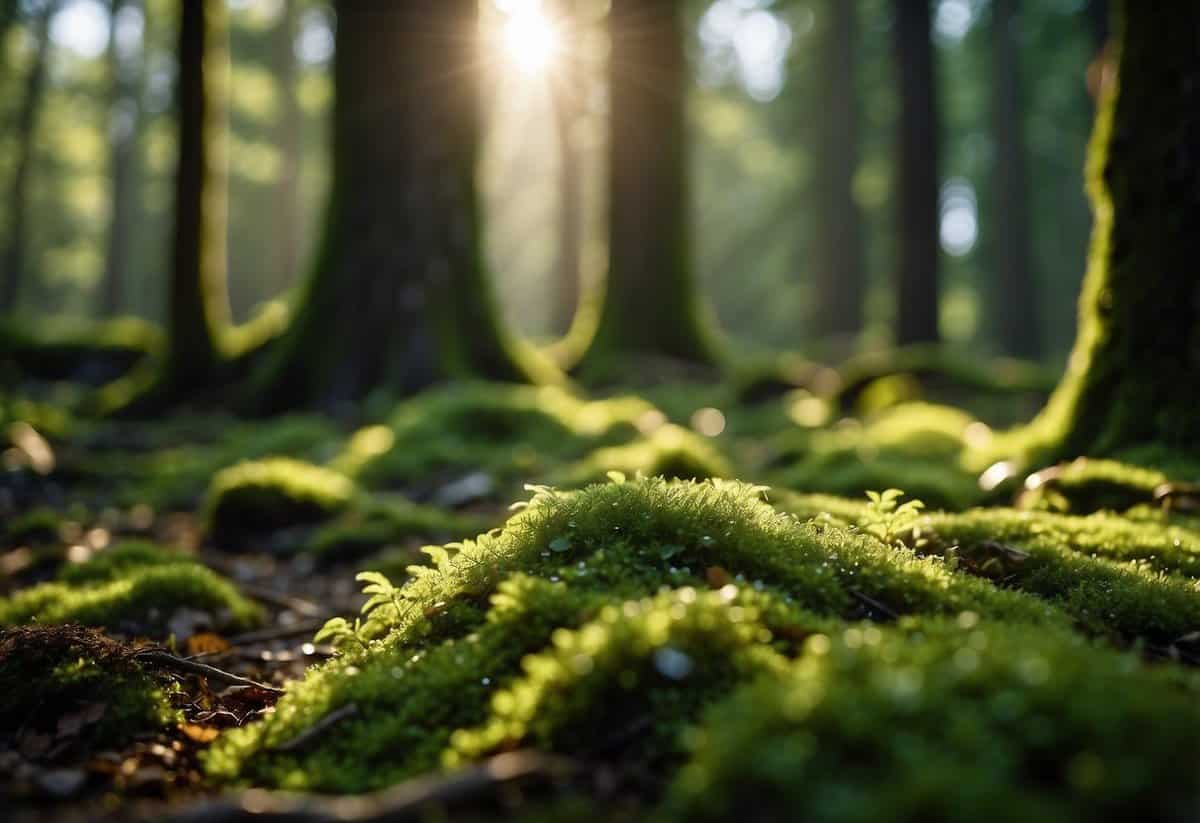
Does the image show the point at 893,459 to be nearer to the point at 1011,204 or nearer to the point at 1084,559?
the point at 1084,559

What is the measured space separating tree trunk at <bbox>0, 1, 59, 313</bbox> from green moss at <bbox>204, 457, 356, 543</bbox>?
85.7ft

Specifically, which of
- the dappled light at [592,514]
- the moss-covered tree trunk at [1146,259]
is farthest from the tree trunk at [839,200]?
the moss-covered tree trunk at [1146,259]

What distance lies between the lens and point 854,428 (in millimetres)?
8797

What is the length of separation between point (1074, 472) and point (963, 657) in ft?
10.1

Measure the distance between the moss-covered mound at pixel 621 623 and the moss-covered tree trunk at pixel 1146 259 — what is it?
2332mm

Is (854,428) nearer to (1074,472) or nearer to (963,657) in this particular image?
(1074,472)

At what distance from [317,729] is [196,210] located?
1103 cm

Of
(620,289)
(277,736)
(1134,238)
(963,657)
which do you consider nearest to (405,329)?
(620,289)

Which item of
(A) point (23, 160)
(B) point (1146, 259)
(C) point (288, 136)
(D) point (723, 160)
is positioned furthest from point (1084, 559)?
(D) point (723, 160)

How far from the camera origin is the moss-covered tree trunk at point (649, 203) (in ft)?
43.9

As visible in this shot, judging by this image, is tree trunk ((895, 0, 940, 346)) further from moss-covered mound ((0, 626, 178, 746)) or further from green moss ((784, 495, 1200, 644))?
moss-covered mound ((0, 626, 178, 746))

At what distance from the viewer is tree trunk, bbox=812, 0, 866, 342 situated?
26.7 meters

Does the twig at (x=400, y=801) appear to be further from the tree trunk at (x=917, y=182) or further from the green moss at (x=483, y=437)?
the tree trunk at (x=917, y=182)

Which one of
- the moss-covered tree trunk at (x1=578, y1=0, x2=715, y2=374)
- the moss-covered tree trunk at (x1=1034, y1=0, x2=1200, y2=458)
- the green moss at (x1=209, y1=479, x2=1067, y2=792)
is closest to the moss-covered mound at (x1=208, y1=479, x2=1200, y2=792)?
the green moss at (x1=209, y1=479, x2=1067, y2=792)
